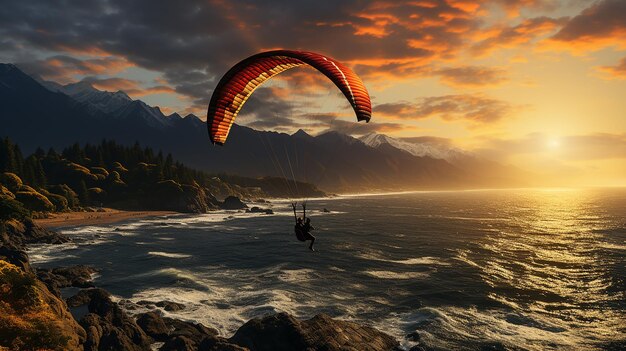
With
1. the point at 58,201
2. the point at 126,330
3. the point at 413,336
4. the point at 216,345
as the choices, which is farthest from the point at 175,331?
the point at 58,201

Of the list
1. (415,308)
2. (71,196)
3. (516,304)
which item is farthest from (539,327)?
(71,196)

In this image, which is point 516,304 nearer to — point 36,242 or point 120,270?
point 120,270

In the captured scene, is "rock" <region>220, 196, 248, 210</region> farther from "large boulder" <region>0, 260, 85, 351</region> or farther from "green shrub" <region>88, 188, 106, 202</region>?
"large boulder" <region>0, 260, 85, 351</region>

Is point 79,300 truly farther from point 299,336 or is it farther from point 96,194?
point 96,194

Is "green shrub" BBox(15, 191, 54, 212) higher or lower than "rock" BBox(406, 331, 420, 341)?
higher

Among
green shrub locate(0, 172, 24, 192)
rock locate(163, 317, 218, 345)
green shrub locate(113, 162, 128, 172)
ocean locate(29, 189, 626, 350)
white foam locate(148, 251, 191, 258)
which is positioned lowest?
white foam locate(148, 251, 191, 258)

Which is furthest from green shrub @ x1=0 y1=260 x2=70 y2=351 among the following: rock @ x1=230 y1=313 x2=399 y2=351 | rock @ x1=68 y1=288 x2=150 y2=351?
rock @ x1=230 y1=313 x2=399 y2=351

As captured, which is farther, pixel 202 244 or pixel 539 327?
pixel 202 244
